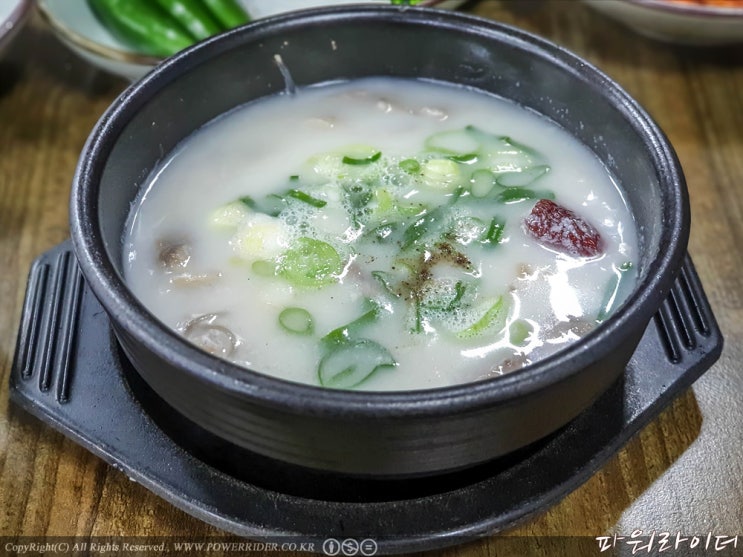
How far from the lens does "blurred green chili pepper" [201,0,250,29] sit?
9.02ft

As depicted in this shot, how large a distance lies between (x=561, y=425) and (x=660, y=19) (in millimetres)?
1629

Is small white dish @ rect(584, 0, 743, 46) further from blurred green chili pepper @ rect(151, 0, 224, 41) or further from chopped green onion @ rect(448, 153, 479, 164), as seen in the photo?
blurred green chili pepper @ rect(151, 0, 224, 41)

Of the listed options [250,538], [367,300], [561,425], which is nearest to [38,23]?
[367,300]

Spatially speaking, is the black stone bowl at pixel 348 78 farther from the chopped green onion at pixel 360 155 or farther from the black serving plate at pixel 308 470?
the chopped green onion at pixel 360 155

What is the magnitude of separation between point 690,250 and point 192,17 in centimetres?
176

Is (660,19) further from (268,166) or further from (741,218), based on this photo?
(268,166)

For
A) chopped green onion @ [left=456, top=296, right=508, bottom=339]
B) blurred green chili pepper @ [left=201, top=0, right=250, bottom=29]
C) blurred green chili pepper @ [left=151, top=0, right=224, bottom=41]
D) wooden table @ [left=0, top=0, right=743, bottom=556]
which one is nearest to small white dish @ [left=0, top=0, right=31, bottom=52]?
wooden table @ [left=0, top=0, right=743, bottom=556]

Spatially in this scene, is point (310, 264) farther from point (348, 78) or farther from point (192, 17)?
point (192, 17)

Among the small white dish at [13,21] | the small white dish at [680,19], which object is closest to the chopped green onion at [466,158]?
the small white dish at [680,19]

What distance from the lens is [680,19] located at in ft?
8.32

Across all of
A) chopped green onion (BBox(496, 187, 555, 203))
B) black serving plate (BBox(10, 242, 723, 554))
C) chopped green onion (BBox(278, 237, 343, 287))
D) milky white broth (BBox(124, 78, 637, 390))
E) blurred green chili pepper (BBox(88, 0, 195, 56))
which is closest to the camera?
black serving plate (BBox(10, 242, 723, 554))

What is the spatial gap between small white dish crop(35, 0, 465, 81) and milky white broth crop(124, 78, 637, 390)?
1.66 feet

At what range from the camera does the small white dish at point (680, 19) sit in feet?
8.11

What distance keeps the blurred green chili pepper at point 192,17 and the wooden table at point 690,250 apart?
0.30m
